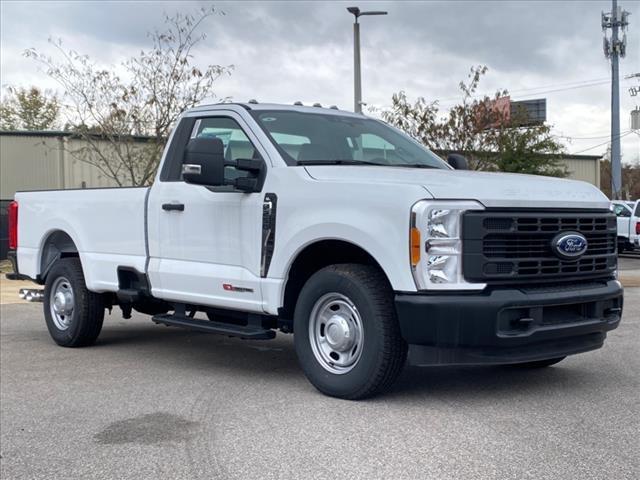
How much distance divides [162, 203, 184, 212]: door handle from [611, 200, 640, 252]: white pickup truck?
64.0ft

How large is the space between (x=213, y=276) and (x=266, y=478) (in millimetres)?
2732

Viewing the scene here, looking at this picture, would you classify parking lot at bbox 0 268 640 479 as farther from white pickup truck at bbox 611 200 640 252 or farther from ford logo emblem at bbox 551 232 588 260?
white pickup truck at bbox 611 200 640 252

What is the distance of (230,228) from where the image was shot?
6.60 meters

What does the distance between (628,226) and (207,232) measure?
66.2 feet

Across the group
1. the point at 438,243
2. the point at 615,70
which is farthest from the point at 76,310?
the point at 615,70

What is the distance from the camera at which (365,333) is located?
5.61 meters

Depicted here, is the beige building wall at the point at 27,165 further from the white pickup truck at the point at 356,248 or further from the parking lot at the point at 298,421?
the white pickup truck at the point at 356,248

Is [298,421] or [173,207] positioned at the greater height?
[173,207]

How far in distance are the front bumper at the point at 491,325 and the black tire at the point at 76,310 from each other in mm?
4063

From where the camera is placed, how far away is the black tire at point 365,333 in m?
5.53

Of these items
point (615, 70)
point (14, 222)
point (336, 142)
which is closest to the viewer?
point (336, 142)

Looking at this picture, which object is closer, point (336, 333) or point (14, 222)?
point (336, 333)

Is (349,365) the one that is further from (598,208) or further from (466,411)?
(598,208)

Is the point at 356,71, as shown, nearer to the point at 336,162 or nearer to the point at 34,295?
the point at 34,295
